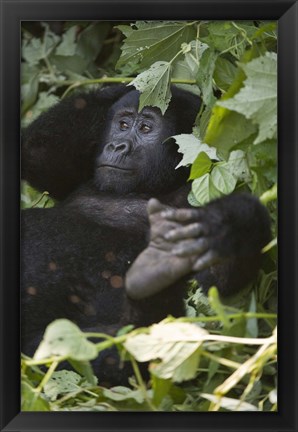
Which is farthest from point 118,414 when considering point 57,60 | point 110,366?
point 57,60

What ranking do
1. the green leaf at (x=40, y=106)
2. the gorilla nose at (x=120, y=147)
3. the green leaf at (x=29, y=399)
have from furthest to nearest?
the gorilla nose at (x=120, y=147) → the green leaf at (x=40, y=106) → the green leaf at (x=29, y=399)

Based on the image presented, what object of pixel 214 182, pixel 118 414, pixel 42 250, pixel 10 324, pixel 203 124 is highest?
pixel 203 124

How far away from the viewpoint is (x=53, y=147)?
60.1 inches

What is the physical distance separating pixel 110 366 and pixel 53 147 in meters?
0.50

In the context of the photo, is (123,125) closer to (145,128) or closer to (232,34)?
(145,128)

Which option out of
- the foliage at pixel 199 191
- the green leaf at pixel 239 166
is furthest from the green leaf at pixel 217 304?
the green leaf at pixel 239 166

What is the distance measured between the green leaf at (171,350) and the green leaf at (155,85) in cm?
48

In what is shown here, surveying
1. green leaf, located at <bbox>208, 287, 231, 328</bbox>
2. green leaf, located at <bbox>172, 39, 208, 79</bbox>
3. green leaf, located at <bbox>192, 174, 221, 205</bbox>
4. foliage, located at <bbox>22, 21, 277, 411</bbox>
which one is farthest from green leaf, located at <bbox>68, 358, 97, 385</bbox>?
green leaf, located at <bbox>172, 39, 208, 79</bbox>

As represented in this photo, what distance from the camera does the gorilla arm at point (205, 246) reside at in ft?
3.91

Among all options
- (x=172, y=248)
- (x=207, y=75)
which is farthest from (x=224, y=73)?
(x=172, y=248)

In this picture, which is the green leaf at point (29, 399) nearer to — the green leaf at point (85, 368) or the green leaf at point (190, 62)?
the green leaf at point (85, 368)

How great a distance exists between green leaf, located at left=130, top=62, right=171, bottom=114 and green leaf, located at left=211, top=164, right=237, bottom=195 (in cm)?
19

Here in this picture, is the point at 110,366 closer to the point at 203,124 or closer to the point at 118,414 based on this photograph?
the point at 118,414

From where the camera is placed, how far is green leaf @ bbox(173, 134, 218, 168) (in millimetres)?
1359
